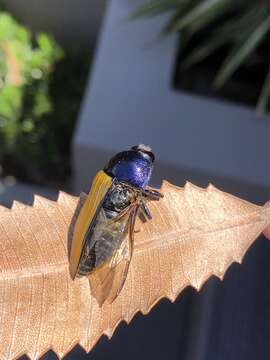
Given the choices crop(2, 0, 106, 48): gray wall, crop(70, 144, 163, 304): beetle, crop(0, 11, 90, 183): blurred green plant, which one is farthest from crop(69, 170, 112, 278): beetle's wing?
crop(2, 0, 106, 48): gray wall

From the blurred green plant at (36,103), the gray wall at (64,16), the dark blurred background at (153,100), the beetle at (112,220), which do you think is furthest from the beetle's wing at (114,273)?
the gray wall at (64,16)

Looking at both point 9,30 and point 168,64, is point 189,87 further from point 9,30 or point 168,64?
point 9,30

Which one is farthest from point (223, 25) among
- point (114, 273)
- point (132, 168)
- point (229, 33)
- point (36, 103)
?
point (114, 273)

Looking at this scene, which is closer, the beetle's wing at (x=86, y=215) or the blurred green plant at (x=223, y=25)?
the beetle's wing at (x=86, y=215)

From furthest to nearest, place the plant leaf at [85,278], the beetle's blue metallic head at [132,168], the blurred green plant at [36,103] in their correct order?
the blurred green plant at [36,103], the beetle's blue metallic head at [132,168], the plant leaf at [85,278]

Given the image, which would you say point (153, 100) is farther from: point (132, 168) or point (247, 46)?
point (132, 168)

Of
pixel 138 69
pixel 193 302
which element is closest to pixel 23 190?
pixel 138 69

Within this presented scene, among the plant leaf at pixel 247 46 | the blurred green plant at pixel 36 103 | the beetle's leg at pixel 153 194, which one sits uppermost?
the plant leaf at pixel 247 46

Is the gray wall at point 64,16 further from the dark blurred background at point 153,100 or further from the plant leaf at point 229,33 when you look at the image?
the plant leaf at point 229,33
